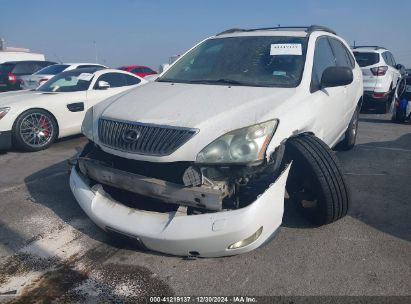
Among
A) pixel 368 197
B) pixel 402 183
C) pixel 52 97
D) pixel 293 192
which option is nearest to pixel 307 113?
pixel 293 192

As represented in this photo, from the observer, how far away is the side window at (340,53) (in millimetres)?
4301

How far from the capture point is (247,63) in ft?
11.3

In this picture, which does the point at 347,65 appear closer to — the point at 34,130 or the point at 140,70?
the point at 34,130

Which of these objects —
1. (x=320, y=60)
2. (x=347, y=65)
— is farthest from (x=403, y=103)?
(x=320, y=60)

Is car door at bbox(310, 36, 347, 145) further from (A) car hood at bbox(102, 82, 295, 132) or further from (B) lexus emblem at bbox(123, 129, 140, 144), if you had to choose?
(B) lexus emblem at bbox(123, 129, 140, 144)

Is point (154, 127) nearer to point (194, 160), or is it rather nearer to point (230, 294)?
point (194, 160)

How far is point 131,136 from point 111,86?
4858 millimetres

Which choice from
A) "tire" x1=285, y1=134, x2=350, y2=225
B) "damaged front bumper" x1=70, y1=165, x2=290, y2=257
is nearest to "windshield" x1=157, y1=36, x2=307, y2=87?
"tire" x1=285, y1=134, x2=350, y2=225

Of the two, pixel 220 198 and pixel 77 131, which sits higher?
pixel 220 198

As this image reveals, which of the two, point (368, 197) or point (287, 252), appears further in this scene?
point (368, 197)

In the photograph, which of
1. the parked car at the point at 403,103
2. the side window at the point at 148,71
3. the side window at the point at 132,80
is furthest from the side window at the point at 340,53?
the side window at the point at 148,71

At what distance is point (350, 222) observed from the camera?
318 centimetres

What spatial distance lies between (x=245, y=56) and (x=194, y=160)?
1.63 metres

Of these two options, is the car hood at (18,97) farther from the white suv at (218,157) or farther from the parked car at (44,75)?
the parked car at (44,75)
